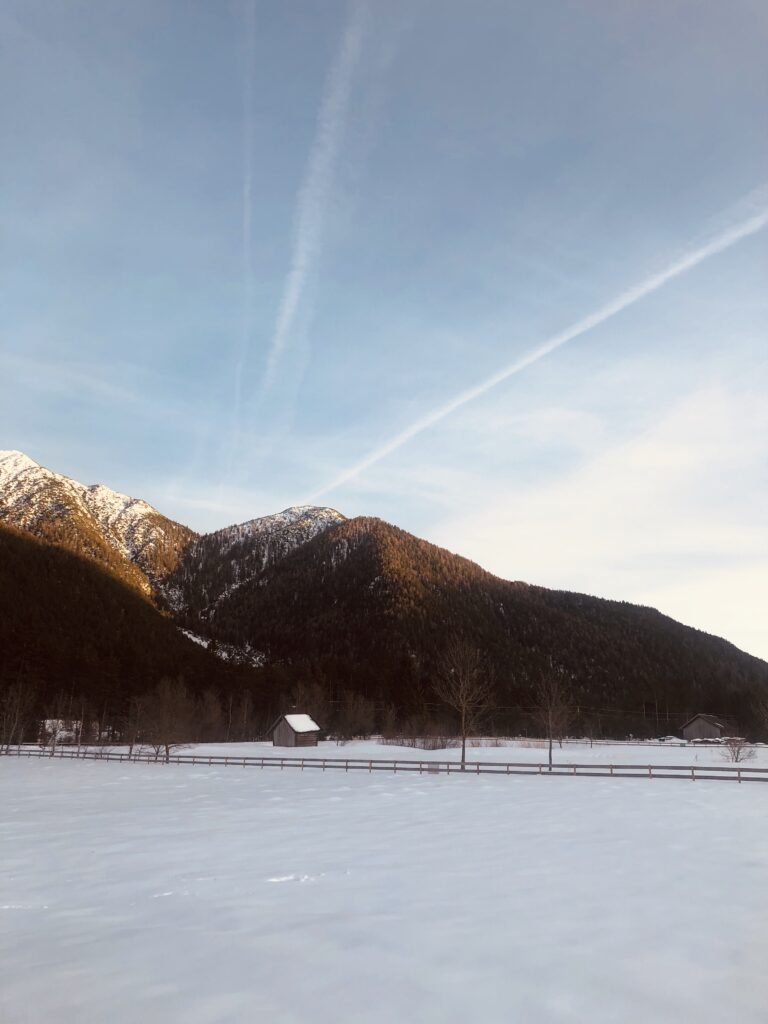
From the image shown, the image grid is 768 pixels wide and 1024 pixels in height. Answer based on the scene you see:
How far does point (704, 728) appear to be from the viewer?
368ft

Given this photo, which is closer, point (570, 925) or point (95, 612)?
point (570, 925)

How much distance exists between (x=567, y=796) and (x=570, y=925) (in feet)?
76.6

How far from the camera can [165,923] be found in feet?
40.8

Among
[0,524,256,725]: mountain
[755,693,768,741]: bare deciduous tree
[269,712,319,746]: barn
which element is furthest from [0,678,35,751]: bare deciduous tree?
[755,693,768,741]: bare deciduous tree

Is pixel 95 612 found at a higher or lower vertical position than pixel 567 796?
higher

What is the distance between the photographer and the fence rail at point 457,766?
43.5 m

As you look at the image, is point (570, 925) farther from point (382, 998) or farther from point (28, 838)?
point (28, 838)

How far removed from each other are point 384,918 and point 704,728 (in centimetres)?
11720

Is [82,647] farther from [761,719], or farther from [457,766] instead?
[761,719]

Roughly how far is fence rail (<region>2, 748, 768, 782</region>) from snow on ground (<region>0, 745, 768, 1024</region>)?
60.4 feet

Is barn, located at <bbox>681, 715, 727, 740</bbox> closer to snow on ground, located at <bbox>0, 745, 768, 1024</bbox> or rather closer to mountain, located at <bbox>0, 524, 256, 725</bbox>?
mountain, located at <bbox>0, 524, 256, 725</bbox>

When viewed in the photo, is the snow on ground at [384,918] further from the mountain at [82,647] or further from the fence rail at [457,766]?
the mountain at [82,647]

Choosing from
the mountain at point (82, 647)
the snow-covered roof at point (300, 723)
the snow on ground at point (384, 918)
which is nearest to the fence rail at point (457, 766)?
the snow on ground at point (384, 918)

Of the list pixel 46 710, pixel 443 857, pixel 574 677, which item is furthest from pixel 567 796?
pixel 574 677
